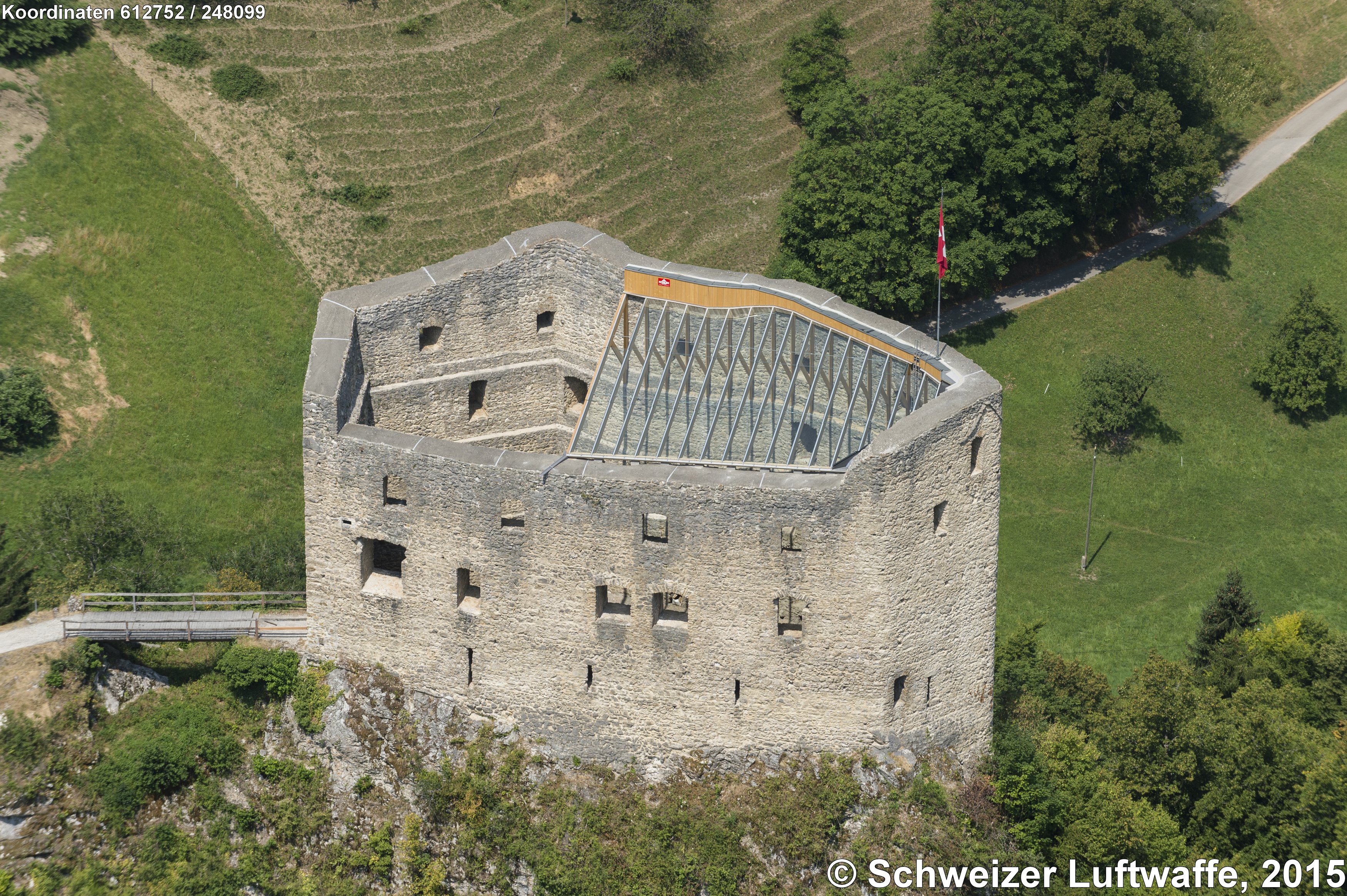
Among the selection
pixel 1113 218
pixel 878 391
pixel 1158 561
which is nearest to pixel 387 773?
pixel 878 391

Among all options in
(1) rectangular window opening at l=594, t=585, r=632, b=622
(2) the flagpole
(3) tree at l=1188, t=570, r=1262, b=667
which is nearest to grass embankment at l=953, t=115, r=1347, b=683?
(3) tree at l=1188, t=570, r=1262, b=667

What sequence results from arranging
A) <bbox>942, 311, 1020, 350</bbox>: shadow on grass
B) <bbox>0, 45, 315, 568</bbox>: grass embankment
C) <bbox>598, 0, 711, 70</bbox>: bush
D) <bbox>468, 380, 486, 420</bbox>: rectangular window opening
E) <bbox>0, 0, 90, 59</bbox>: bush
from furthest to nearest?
<bbox>598, 0, 711, 70</bbox>: bush, <bbox>942, 311, 1020, 350</bbox>: shadow on grass, <bbox>0, 0, 90, 59</bbox>: bush, <bbox>0, 45, 315, 568</bbox>: grass embankment, <bbox>468, 380, 486, 420</bbox>: rectangular window opening

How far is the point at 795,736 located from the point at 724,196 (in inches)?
1678

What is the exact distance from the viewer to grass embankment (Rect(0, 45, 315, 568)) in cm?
7544

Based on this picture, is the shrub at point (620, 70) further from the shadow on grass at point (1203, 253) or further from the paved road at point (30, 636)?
the paved road at point (30, 636)

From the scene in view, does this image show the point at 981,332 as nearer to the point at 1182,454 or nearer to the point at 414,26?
the point at 1182,454

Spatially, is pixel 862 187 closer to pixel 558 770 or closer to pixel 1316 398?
pixel 1316 398

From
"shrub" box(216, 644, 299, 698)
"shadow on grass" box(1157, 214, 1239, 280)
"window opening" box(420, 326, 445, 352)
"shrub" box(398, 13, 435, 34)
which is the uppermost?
"shrub" box(398, 13, 435, 34)

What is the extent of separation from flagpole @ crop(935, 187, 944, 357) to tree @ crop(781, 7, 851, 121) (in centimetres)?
1254

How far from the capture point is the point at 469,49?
92000 mm

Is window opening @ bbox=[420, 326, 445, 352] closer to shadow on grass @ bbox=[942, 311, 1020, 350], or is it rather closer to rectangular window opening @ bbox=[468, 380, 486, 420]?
rectangular window opening @ bbox=[468, 380, 486, 420]

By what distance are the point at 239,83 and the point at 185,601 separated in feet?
120

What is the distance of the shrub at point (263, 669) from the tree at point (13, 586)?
24.4 feet

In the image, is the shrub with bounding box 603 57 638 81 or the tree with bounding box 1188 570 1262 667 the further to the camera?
the shrub with bounding box 603 57 638 81
